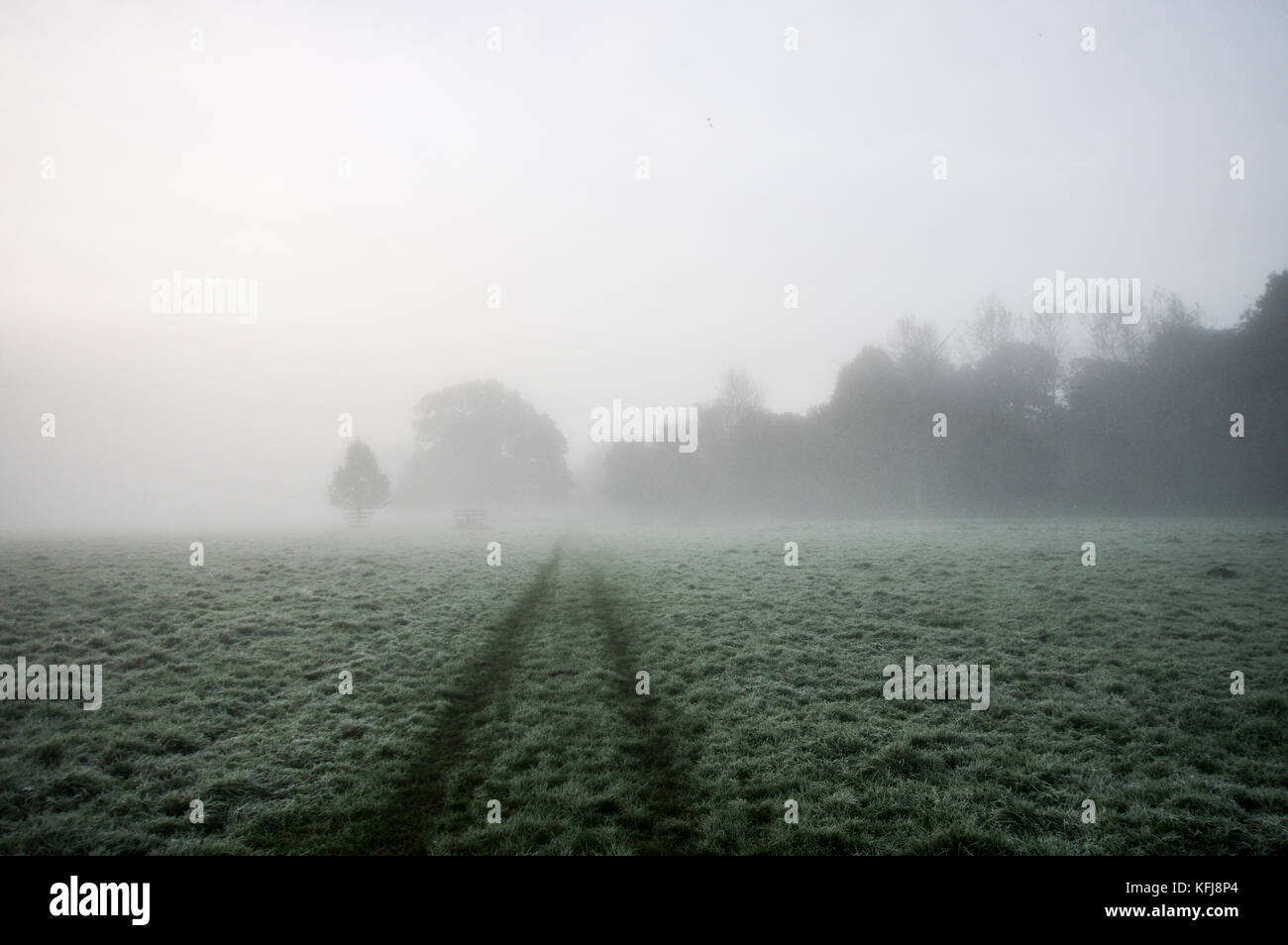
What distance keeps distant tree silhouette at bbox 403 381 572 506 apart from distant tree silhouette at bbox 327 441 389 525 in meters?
21.2

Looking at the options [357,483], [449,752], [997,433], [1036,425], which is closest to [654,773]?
[449,752]

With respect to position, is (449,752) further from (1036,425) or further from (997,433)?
(1036,425)

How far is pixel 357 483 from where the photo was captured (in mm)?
58688

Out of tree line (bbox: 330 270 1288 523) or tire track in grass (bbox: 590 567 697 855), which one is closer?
tire track in grass (bbox: 590 567 697 855)

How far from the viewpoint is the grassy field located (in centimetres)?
627

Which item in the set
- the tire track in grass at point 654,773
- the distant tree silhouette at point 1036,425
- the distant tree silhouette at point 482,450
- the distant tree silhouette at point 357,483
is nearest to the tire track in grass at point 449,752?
the tire track in grass at point 654,773

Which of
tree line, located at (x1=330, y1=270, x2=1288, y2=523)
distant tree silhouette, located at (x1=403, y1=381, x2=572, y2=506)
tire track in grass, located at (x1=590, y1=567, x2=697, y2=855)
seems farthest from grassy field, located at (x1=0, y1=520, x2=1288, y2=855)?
distant tree silhouette, located at (x1=403, y1=381, x2=572, y2=506)

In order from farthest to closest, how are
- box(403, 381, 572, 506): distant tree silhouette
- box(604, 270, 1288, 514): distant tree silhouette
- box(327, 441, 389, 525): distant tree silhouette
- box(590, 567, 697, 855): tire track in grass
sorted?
box(403, 381, 572, 506): distant tree silhouette → box(327, 441, 389, 525): distant tree silhouette → box(604, 270, 1288, 514): distant tree silhouette → box(590, 567, 697, 855): tire track in grass

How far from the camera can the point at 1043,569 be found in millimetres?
20578

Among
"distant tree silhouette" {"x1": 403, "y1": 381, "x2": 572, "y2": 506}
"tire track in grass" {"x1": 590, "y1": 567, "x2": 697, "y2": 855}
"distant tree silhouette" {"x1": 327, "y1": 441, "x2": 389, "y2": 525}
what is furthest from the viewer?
"distant tree silhouette" {"x1": 403, "y1": 381, "x2": 572, "y2": 506}

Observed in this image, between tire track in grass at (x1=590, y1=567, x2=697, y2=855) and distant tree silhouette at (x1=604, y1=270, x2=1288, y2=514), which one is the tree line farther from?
tire track in grass at (x1=590, y1=567, x2=697, y2=855)
